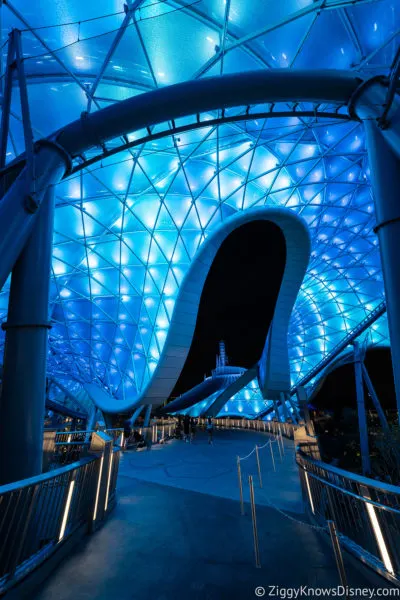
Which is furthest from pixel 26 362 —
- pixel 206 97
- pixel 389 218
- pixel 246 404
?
pixel 246 404

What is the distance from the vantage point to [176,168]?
2350cm

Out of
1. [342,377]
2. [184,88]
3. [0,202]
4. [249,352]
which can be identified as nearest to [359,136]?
[184,88]

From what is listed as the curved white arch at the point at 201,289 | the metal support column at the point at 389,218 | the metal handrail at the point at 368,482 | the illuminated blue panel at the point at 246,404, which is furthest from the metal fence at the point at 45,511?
the illuminated blue panel at the point at 246,404

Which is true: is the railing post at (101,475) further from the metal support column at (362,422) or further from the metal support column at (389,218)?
the metal support column at (362,422)

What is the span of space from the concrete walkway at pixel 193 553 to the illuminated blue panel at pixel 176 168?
40.9ft

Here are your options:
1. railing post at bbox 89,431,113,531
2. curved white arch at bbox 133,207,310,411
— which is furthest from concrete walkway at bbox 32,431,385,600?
curved white arch at bbox 133,207,310,411

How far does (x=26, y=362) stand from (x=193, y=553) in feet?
18.4

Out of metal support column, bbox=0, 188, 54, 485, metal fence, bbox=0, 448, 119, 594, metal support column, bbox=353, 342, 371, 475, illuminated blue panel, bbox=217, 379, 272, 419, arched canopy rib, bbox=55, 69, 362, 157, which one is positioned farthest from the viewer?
illuminated blue panel, bbox=217, 379, 272, 419

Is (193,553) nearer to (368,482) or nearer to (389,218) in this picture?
(368,482)

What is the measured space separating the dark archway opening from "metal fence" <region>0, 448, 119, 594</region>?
24450mm

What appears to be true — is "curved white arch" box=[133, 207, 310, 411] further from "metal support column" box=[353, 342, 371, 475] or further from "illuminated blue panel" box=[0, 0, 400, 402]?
"metal support column" box=[353, 342, 371, 475]

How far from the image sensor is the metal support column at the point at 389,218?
6891 mm

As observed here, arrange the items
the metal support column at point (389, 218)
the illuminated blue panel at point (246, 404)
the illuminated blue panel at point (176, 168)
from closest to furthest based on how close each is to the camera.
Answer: the metal support column at point (389, 218), the illuminated blue panel at point (176, 168), the illuminated blue panel at point (246, 404)

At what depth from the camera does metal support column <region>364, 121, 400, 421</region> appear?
6.89 meters
